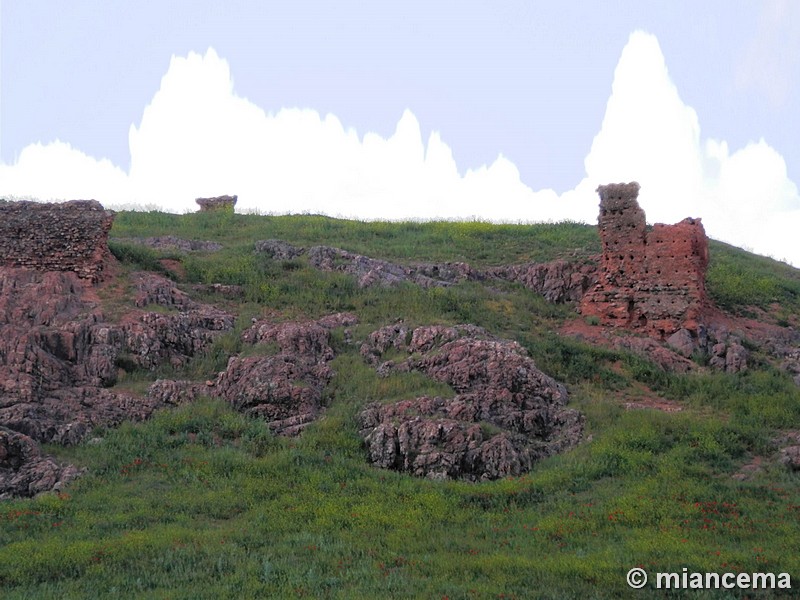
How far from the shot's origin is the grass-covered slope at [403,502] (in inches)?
404

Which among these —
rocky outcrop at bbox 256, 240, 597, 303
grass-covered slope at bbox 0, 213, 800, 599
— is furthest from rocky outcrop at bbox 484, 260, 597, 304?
grass-covered slope at bbox 0, 213, 800, 599

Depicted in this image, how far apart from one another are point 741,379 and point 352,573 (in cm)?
1251

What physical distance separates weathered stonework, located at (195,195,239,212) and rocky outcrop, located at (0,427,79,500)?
25.0m

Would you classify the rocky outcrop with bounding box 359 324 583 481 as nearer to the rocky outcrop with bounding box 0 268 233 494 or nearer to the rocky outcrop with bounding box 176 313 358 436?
the rocky outcrop with bounding box 176 313 358 436

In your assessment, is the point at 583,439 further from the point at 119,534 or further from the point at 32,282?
the point at 32,282

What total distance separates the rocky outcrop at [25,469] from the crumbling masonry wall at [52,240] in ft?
23.4

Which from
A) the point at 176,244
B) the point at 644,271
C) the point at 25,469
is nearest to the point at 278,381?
the point at 25,469

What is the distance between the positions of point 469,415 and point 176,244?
596 inches

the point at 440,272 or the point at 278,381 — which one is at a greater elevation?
the point at 440,272

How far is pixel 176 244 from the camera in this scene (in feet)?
A: 90.2

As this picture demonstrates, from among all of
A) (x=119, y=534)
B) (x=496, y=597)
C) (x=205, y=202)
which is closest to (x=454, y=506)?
(x=496, y=597)

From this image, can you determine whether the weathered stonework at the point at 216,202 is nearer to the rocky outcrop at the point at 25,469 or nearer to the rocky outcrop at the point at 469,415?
the rocky outcrop at the point at 469,415

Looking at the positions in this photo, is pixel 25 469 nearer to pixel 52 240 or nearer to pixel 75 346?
pixel 75 346

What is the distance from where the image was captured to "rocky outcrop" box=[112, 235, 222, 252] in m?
27.0
